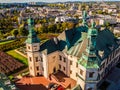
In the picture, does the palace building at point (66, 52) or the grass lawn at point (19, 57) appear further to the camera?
the grass lawn at point (19, 57)

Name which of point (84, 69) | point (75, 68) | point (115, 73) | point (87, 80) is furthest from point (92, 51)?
point (115, 73)

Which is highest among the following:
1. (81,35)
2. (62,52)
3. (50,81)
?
(81,35)

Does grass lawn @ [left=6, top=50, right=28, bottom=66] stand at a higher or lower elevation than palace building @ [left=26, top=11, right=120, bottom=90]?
lower

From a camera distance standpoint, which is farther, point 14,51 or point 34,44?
point 14,51

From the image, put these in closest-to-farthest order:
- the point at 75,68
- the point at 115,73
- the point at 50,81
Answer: the point at 75,68 < the point at 50,81 < the point at 115,73

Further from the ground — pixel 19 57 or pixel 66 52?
pixel 66 52

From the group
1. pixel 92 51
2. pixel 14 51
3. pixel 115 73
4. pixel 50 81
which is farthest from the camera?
pixel 14 51

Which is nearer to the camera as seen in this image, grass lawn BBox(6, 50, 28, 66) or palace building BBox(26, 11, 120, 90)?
palace building BBox(26, 11, 120, 90)

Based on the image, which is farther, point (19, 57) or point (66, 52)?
point (19, 57)

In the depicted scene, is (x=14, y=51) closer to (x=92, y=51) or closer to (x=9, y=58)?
(x=9, y=58)

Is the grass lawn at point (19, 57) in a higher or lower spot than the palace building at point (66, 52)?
lower

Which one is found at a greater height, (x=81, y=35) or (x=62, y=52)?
(x=81, y=35)
